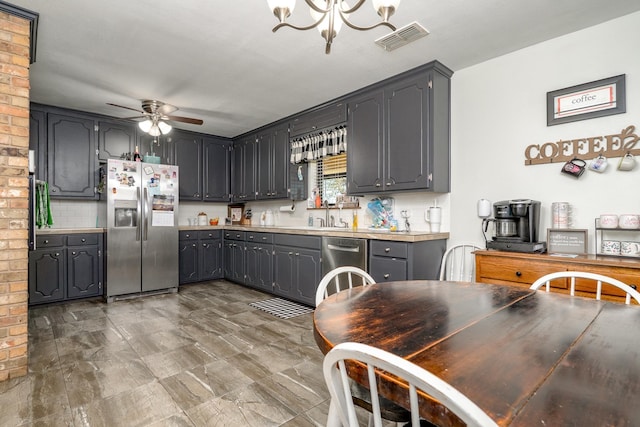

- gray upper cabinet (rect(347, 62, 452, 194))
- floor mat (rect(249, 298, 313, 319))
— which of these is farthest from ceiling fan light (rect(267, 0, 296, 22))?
floor mat (rect(249, 298, 313, 319))

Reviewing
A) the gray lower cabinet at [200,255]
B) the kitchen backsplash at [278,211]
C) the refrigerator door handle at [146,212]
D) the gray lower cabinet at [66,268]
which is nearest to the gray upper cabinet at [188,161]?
the kitchen backsplash at [278,211]

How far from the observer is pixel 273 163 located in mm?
4934

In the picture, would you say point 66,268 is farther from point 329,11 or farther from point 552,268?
point 552,268

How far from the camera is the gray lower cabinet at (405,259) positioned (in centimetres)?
288

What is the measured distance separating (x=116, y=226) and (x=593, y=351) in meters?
4.74

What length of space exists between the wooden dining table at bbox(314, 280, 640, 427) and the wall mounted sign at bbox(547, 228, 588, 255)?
1.19 meters

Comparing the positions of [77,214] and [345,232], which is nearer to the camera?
[345,232]

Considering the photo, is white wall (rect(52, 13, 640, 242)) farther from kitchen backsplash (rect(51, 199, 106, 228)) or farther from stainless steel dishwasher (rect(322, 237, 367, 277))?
kitchen backsplash (rect(51, 199, 106, 228))

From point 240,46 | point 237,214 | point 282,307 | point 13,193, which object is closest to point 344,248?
point 282,307

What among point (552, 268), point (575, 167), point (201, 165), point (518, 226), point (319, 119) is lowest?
point (552, 268)

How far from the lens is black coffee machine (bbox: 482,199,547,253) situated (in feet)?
8.09

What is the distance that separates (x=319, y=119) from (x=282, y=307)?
7.78ft

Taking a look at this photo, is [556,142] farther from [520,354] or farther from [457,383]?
[457,383]

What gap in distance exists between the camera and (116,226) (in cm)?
421
